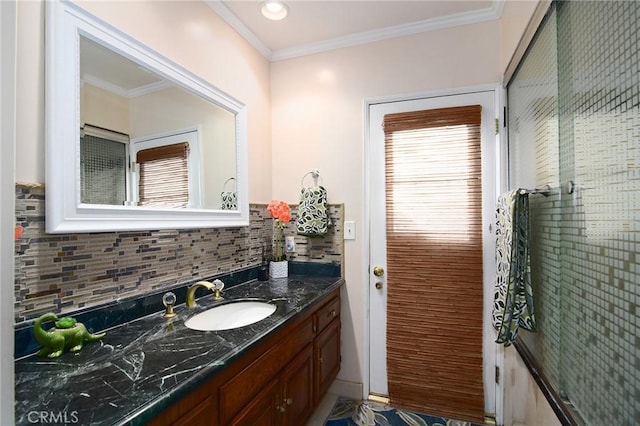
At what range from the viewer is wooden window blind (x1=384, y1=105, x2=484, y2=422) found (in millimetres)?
1953

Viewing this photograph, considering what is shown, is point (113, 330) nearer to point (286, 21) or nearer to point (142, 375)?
point (142, 375)

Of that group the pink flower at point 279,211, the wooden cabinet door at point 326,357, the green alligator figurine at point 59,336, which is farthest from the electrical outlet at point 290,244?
the green alligator figurine at point 59,336

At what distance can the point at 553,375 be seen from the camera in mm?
1134

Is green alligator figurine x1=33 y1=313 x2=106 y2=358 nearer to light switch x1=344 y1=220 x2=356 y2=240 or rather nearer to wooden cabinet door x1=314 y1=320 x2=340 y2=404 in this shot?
wooden cabinet door x1=314 y1=320 x2=340 y2=404

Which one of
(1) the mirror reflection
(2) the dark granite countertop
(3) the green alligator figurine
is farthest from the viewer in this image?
(1) the mirror reflection

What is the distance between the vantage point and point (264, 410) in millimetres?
1215

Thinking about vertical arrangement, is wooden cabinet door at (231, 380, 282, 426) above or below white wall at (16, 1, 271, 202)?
below

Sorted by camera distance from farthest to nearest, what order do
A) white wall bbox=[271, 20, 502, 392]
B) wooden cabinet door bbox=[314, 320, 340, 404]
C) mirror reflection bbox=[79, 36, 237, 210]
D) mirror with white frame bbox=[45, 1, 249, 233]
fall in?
white wall bbox=[271, 20, 502, 392]
wooden cabinet door bbox=[314, 320, 340, 404]
mirror reflection bbox=[79, 36, 237, 210]
mirror with white frame bbox=[45, 1, 249, 233]

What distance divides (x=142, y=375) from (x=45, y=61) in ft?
3.53

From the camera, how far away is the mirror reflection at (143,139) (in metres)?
1.16

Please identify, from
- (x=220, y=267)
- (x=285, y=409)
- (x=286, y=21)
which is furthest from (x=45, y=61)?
(x=285, y=409)

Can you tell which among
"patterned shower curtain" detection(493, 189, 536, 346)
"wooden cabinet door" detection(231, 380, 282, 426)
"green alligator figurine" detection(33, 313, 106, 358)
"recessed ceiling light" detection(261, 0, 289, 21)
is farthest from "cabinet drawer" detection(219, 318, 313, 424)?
"recessed ceiling light" detection(261, 0, 289, 21)

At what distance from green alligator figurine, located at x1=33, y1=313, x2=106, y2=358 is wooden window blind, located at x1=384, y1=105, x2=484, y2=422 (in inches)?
67.6

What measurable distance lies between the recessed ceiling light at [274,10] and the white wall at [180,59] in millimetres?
262
